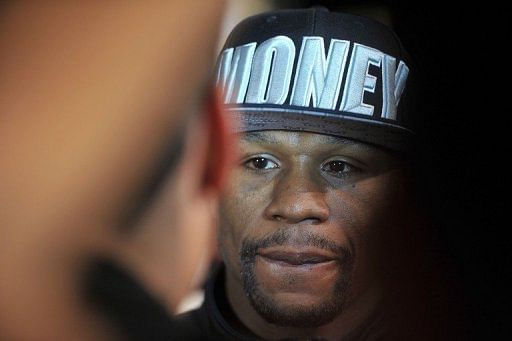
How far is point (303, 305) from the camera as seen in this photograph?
3.26 ft

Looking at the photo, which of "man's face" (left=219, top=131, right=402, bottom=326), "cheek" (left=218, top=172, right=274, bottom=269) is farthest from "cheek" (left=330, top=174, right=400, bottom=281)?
"cheek" (left=218, top=172, right=274, bottom=269)

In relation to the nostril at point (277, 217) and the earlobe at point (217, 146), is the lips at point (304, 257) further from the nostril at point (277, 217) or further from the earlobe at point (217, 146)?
the earlobe at point (217, 146)

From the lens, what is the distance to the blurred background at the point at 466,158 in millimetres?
1027

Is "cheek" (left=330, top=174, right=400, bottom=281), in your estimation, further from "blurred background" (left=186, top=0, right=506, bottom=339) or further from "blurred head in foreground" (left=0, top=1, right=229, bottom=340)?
"blurred head in foreground" (left=0, top=1, right=229, bottom=340)

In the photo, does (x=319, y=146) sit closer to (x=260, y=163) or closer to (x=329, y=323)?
(x=260, y=163)

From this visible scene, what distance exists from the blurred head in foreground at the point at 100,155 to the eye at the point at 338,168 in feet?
0.50

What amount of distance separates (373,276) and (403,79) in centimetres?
28


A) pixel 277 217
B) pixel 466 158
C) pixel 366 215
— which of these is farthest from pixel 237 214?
pixel 466 158

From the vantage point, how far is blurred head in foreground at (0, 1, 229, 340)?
1.08 metres

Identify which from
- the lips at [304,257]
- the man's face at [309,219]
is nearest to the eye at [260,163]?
the man's face at [309,219]

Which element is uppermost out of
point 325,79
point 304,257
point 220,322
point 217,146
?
point 325,79

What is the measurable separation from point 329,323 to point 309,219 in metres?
0.15

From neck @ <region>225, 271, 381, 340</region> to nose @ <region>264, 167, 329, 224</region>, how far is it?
133mm

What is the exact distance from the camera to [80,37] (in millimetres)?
1142
